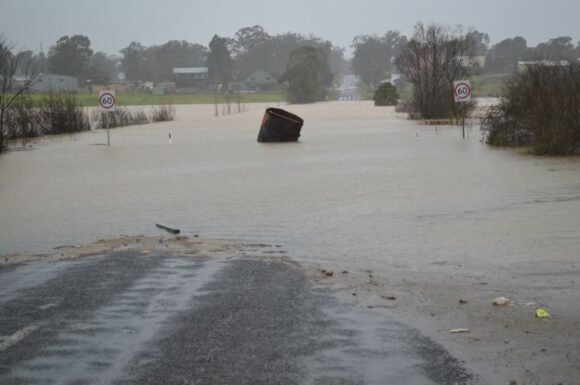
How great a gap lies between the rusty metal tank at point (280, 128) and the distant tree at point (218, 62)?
146 m

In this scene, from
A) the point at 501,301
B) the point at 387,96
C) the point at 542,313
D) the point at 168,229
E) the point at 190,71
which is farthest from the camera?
the point at 190,71

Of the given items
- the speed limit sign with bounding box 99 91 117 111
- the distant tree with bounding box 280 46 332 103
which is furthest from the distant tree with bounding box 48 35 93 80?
the speed limit sign with bounding box 99 91 117 111

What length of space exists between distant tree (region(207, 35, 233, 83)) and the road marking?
174313 mm

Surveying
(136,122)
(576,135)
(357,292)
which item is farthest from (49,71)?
(357,292)

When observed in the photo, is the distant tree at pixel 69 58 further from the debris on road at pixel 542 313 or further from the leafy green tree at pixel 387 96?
the debris on road at pixel 542 313

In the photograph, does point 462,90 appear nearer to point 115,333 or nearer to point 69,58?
point 115,333

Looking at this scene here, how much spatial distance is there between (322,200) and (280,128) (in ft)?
60.7

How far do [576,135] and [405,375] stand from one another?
20283 mm

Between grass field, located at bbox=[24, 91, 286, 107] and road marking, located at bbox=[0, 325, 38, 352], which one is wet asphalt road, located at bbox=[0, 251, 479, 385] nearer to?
road marking, located at bbox=[0, 325, 38, 352]

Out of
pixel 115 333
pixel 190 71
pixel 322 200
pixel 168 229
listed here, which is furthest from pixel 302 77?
pixel 115 333

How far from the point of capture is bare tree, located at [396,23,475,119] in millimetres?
52875

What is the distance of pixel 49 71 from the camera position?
164625 millimetres

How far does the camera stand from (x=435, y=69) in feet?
172

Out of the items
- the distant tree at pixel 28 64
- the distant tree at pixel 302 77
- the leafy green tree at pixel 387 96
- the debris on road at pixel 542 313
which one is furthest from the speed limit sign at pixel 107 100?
the distant tree at pixel 302 77
